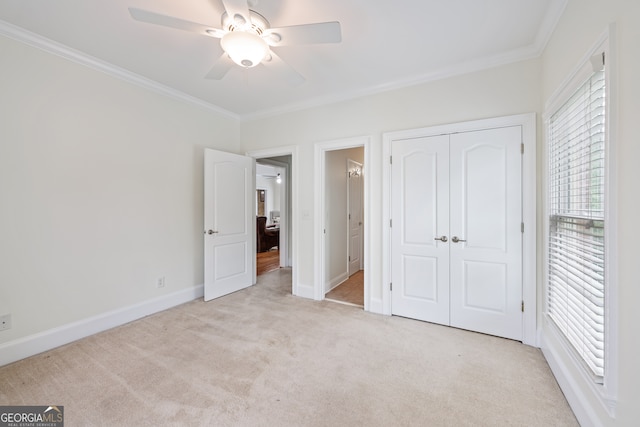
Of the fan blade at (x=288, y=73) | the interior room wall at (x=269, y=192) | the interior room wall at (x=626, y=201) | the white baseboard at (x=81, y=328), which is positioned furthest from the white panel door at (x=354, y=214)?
the interior room wall at (x=269, y=192)

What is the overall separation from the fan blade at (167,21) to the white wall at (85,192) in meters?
1.56

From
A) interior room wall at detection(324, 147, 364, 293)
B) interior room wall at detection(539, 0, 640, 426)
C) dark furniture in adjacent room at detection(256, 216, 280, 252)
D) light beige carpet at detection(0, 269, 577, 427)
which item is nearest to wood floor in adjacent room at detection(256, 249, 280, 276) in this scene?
dark furniture in adjacent room at detection(256, 216, 280, 252)

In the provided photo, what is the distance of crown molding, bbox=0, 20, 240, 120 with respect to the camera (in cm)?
208

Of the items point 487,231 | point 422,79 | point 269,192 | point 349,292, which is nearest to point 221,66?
point 422,79

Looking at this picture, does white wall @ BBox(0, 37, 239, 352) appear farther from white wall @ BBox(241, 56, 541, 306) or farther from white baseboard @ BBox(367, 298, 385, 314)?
white baseboard @ BBox(367, 298, 385, 314)

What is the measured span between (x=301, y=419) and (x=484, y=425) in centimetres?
104

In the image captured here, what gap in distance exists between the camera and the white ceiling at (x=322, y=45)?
1.85 m

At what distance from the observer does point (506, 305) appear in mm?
2451

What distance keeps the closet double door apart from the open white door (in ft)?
7.16

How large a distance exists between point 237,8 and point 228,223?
2.69 m

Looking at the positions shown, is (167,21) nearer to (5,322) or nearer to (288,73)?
(288,73)

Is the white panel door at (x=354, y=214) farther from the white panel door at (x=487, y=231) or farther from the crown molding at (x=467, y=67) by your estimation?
the white panel door at (x=487, y=231)

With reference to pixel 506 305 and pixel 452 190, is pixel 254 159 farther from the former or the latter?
pixel 506 305

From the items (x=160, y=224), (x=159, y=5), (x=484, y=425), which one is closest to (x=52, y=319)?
(x=160, y=224)
